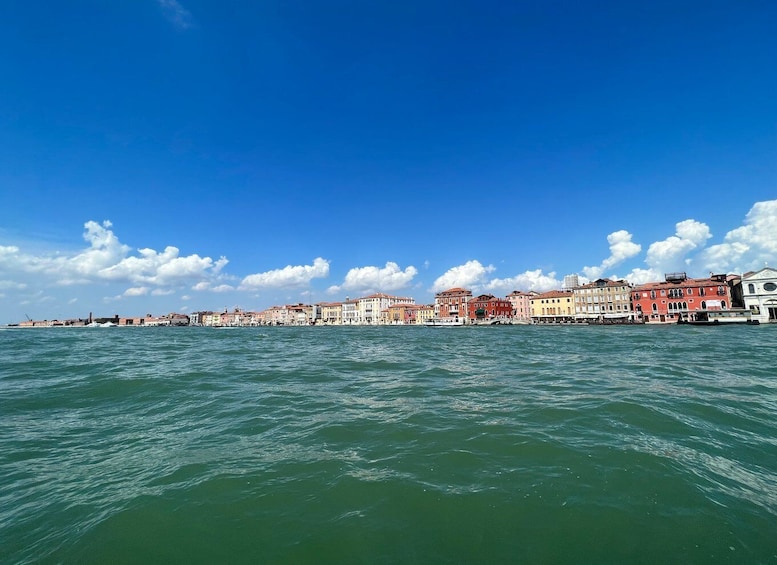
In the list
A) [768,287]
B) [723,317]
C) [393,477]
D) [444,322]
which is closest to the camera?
[393,477]

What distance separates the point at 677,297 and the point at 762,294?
1196 cm

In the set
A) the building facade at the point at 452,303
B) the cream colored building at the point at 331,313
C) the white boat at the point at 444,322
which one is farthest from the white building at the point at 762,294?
the cream colored building at the point at 331,313

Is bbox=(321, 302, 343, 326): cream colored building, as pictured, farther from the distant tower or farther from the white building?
the white building

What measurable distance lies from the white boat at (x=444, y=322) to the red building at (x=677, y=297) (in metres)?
42.5

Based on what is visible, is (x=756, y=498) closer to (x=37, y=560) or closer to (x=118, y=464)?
(x=37, y=560)

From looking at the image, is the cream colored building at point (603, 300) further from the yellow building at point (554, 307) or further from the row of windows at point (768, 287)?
the row of windows at point (768, 287)

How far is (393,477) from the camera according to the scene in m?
4.48

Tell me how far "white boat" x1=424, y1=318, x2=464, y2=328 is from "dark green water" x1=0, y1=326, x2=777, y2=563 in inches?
3693

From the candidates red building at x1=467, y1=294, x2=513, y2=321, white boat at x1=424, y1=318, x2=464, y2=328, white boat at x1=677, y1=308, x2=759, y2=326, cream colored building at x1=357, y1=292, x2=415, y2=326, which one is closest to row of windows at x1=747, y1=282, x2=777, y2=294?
white boat at x1=677, y1=308, x2=759, y2=326

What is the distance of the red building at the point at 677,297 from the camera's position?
218 ft

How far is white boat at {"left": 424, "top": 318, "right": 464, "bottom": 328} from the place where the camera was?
4029 inches

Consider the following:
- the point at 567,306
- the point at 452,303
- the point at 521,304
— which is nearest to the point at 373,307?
the point at 452,303

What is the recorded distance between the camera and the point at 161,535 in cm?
346

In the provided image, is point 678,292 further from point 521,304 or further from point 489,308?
point 489,308
